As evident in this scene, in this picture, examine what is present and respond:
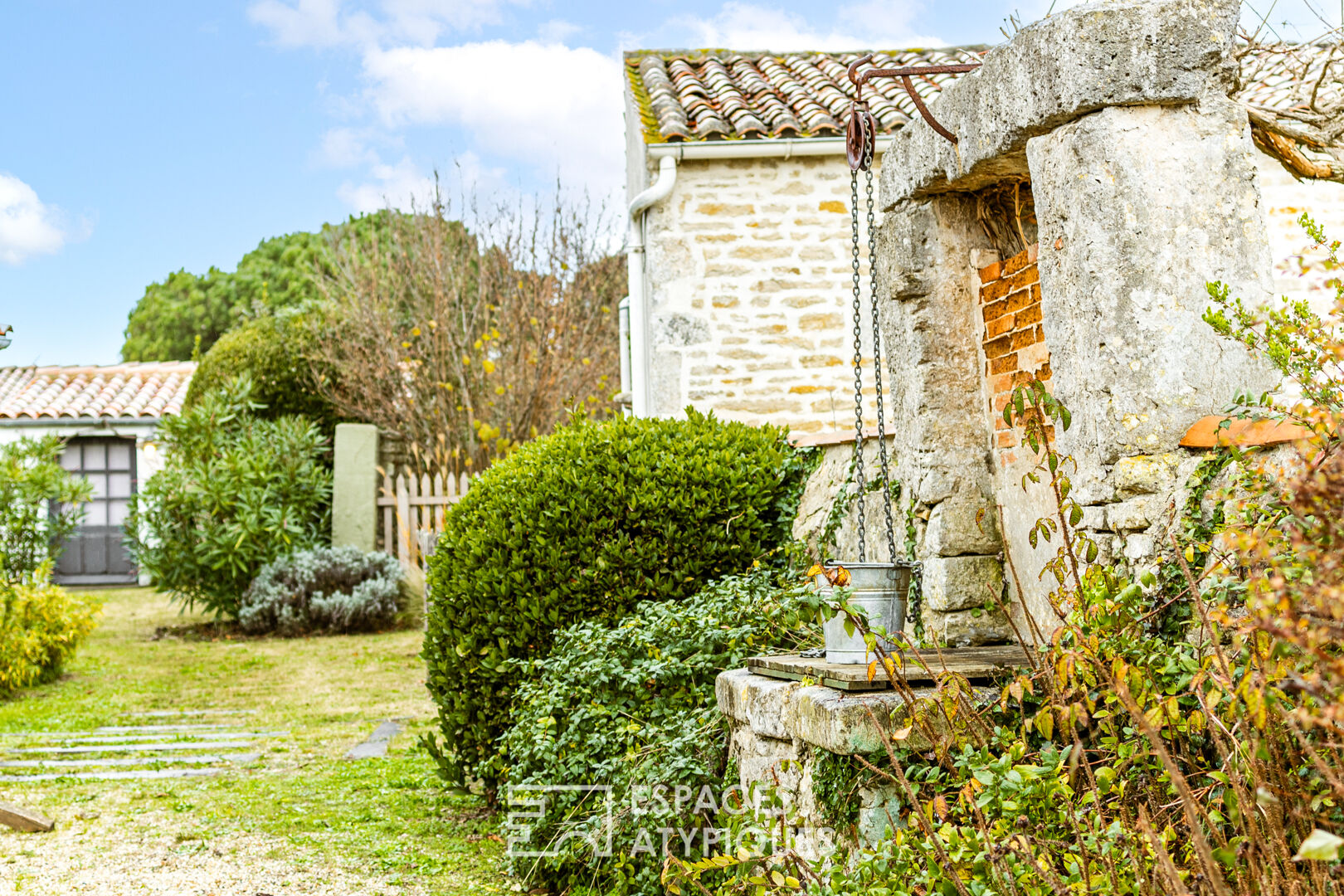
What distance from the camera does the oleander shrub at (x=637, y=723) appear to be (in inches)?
141

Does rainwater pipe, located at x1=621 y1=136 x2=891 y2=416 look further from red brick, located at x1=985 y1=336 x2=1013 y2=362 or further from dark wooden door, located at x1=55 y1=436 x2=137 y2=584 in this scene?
dark wooden door, located at x1=55 y1=436 x2=137 y2=584

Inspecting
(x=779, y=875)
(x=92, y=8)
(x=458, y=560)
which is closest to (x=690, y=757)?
(x=779, y=875)

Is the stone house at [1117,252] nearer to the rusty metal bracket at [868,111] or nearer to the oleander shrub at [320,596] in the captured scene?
the rusty metal bracket at [868,111]

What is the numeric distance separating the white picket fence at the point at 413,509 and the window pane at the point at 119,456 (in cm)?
794

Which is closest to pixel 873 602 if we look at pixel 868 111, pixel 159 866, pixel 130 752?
pixel 868 111

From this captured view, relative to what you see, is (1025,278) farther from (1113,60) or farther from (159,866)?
(159,866)

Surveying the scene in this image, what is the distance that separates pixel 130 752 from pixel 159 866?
2364mm

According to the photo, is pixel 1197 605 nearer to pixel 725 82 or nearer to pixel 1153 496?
pixel 1153 496

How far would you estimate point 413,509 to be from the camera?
12.8 metres

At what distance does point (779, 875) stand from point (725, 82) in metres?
7.81

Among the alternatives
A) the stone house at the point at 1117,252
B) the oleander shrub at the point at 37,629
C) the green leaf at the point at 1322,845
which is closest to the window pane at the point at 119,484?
the oleander shrub at the point at 37,629

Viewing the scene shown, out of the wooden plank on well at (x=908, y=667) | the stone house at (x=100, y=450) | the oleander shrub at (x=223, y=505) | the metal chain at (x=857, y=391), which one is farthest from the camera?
the stone house at (x=100, y=450)

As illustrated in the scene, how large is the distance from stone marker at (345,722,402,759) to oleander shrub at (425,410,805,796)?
151 centimetres

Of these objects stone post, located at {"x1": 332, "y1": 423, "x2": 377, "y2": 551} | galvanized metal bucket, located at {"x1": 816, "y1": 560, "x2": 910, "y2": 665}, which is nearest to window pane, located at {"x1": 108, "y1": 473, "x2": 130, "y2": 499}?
stone post, located at {"x1": 332, "y1": 423, "x2": 377, "y2": 551}
